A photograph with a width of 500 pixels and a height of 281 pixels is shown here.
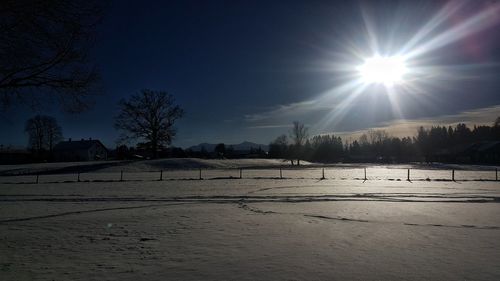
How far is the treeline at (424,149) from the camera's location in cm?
11062

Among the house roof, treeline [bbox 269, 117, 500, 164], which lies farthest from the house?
treeline [bbox 269, 117, 500, 164]

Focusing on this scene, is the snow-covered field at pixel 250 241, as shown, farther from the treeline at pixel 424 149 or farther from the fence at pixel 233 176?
the treeline at pixel 424 149

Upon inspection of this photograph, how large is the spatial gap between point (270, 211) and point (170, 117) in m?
56.7

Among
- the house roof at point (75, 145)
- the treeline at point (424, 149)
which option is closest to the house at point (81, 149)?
the house roof at point (75, 145)

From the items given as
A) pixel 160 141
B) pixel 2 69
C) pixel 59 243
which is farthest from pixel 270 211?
pixel 160 141

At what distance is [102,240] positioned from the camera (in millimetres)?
10742

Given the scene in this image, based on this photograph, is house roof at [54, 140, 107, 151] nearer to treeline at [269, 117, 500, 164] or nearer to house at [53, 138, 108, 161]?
house at [53, 138, 108, 161]

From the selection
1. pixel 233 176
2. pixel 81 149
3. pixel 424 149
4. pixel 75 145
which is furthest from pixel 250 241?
pixel 424 149

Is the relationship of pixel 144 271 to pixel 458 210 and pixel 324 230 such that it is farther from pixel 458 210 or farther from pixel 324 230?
pixel 458 210

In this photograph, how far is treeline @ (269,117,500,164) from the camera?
4355 inches

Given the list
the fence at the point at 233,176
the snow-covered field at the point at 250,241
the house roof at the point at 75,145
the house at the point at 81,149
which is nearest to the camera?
the snow-covered field at the point at 250,241

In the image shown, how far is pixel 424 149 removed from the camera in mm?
172750

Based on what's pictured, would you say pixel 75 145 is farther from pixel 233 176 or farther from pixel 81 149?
pixel 233 176

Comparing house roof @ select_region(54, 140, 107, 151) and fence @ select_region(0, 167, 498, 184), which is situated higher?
house roof @ select_region(54, 140, 107, 151)
